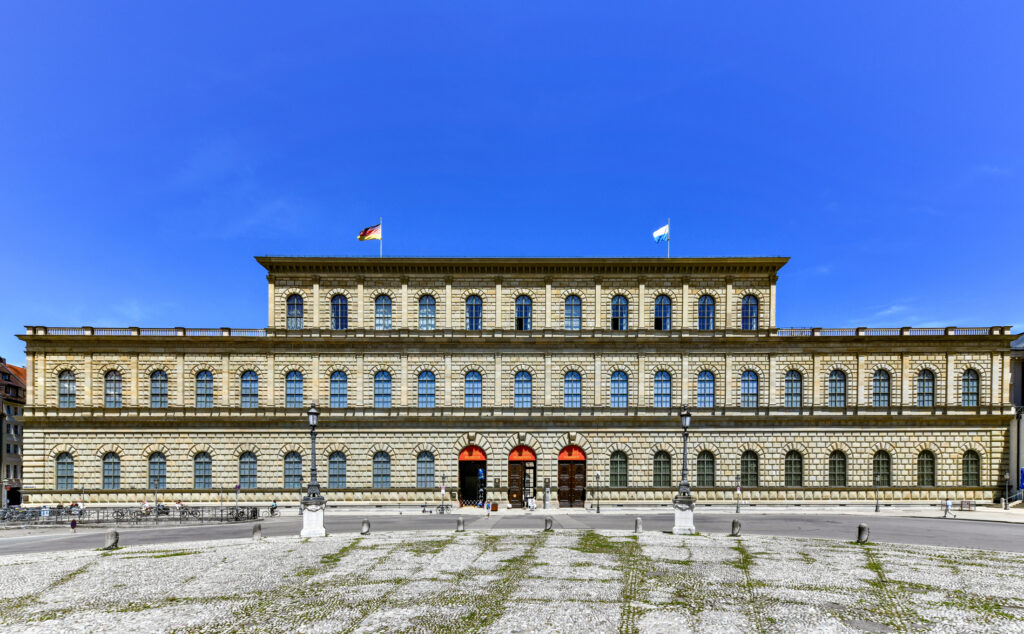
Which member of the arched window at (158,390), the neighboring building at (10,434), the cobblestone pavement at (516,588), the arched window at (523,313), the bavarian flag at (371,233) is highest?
the bavarian flag at (371,233)

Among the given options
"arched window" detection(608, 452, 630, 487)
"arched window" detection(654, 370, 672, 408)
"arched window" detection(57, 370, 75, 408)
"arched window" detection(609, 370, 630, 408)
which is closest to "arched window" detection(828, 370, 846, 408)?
"arched window" detection(654, 370, 672, 408)

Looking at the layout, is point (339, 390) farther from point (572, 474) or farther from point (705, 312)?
point (705, 312)

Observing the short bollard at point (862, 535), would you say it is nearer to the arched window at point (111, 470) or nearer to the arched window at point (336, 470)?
the arched window at point (336, 470)

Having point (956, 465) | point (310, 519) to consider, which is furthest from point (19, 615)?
point (956, 465)

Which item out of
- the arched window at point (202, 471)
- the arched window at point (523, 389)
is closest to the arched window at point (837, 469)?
the arched window at point (523, 389)

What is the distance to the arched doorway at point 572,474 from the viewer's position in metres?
44.9

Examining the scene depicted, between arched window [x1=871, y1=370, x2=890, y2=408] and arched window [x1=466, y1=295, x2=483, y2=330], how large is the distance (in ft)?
101

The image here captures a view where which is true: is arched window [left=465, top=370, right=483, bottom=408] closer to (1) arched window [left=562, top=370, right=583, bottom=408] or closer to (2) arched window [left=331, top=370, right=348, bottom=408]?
(1) arched window [left=562, top=370, right=583, bottom=408]

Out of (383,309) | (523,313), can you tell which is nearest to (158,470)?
(383,309)

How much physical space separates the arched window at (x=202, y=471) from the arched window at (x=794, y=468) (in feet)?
143

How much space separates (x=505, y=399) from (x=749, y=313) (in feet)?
67.1

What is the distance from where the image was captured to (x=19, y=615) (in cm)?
1447

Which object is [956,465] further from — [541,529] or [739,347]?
[541,529]

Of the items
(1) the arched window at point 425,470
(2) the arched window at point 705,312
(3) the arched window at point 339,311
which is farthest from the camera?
(2) the arched window at point 705,312
